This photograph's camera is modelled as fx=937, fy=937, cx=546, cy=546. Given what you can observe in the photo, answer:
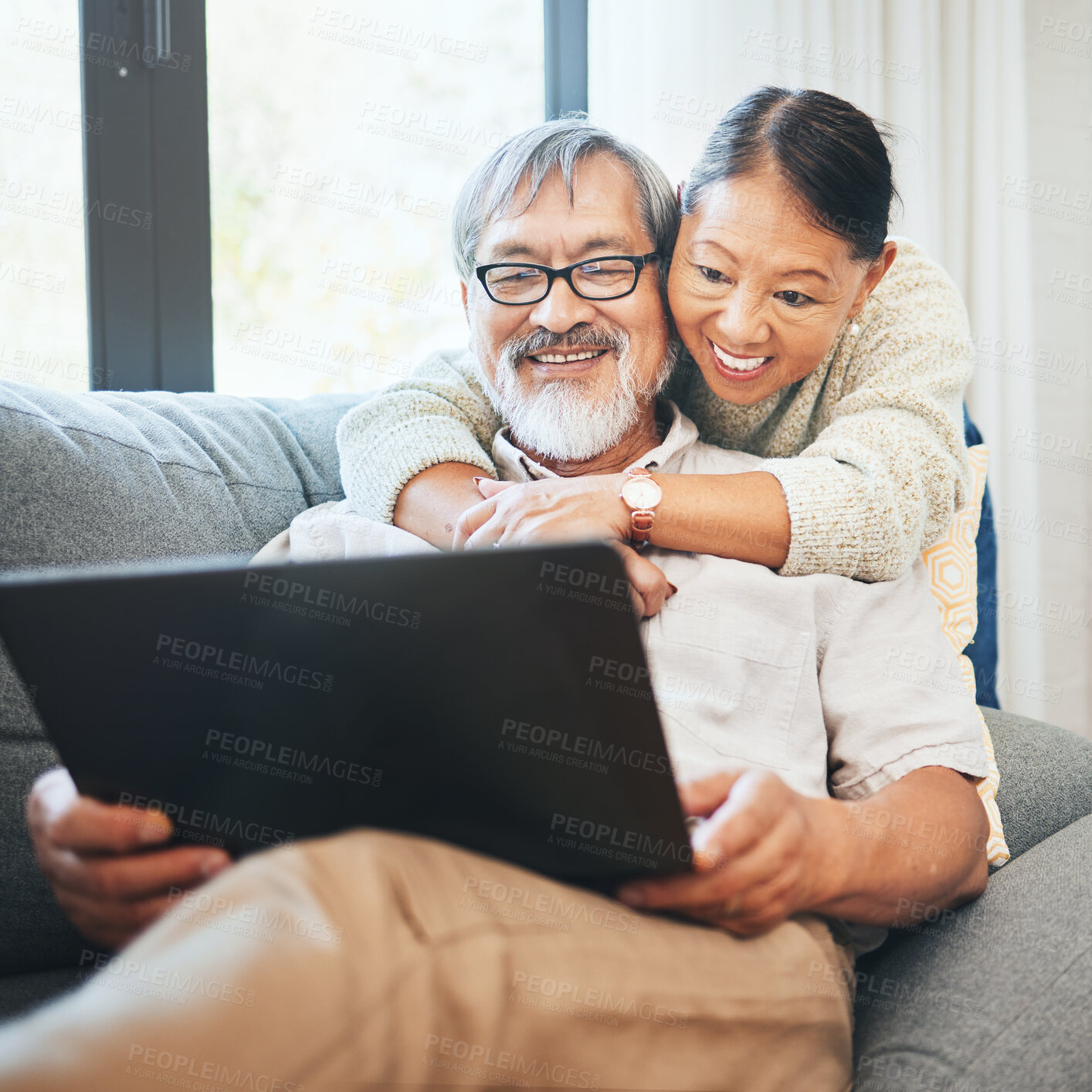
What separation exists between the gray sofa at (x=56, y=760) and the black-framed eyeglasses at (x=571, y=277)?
1.26ft

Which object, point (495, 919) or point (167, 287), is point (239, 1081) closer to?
point (495, 919)

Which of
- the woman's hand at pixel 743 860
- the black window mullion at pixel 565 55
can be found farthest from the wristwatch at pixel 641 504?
the black window mullion at pixel 565 55

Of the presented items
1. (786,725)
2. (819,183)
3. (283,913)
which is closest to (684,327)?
(819,183)

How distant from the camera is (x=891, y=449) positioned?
1.13 meters

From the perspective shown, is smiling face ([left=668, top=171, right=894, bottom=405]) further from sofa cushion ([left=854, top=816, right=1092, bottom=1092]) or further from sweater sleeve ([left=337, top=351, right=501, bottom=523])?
sofa cushion ([left=854, top=816, right=1092, bottom=1092])

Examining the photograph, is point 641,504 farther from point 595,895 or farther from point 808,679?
point 595,895

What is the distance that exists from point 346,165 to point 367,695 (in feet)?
6.59

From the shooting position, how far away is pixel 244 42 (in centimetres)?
208

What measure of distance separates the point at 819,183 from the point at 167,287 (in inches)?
52.0

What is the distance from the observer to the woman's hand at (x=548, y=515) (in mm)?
1047

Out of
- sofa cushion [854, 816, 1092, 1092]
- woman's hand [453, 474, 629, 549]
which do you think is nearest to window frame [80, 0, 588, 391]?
woman's hand [453, 474, 629, 549]

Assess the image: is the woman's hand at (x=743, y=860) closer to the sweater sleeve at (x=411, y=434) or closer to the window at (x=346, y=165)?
the sweater sleeve at (x=411, y=434)

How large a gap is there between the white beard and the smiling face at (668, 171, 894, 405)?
10 centimetres

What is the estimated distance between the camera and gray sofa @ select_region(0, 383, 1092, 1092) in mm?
734
